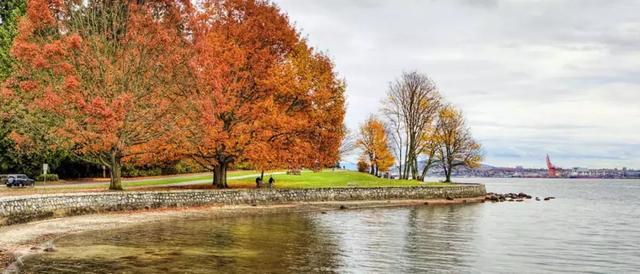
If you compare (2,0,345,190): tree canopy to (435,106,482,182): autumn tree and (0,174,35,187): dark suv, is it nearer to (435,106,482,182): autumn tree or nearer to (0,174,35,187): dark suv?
(0,174,35,187): dark suv

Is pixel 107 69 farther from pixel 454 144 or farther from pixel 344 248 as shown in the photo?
pixel 454 144

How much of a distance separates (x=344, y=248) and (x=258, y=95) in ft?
83.6

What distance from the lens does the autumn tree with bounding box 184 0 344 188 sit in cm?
4650

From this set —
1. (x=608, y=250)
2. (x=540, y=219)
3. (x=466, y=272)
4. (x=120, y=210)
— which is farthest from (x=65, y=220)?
(x=540, y=219)

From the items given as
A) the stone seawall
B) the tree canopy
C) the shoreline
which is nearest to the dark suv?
the tree canopy

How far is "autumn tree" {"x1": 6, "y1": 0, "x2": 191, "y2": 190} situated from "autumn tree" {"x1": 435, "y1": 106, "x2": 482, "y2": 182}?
57.4m

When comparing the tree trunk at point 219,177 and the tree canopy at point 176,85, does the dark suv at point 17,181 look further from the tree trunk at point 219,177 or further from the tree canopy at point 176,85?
the tree trunk at point 219,177

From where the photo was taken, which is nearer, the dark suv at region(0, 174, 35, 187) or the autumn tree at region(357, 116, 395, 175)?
the dark suv at region(0, 174, 35, 187)

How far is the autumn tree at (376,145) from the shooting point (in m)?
103

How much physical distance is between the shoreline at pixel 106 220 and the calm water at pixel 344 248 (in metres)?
1.05

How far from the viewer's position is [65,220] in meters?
34.2

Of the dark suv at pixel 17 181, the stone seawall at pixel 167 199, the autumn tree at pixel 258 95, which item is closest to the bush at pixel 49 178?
the dark suv at pixel 17 181

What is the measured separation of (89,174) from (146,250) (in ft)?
180

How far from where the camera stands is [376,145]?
102250mm
